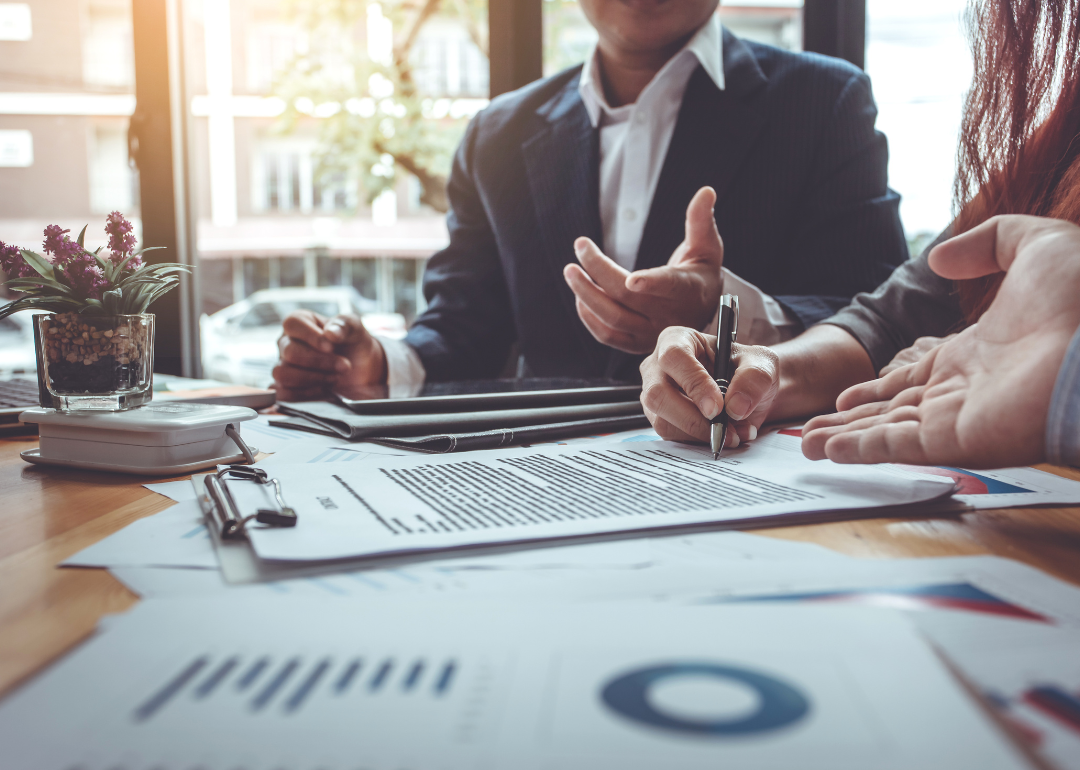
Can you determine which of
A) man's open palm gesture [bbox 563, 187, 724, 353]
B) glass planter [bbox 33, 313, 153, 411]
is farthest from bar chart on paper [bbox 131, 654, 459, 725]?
man's open palm gesture [bbox 563, 187, 724, 353]

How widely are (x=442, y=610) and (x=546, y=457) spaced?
0.34 m

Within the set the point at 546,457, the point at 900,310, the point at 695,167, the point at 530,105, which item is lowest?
the point at 546,457

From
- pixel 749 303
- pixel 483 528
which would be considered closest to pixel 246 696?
pixel 483 528

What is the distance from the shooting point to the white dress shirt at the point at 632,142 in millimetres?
1371

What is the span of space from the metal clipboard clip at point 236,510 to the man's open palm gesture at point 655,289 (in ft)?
1.67

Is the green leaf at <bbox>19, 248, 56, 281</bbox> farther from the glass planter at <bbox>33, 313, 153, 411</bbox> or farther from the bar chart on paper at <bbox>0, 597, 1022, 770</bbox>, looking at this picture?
the bar chart on paper at <bbox>0, 597, 1022, 770</bbox>

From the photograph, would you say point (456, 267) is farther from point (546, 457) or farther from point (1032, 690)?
point (1032, 690)

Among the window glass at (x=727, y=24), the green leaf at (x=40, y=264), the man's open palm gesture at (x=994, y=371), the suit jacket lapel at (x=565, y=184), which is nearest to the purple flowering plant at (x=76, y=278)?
the green leaf at (x=40, y=264)

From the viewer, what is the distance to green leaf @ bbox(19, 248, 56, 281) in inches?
27.5

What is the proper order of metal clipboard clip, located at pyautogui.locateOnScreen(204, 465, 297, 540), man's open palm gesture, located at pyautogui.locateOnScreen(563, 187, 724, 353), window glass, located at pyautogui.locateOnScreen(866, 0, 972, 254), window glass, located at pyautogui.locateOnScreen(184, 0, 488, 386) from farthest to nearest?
window glass, located at pyautogui.locateOnScreen(184, 0, 488, 386)
window glass, located at pyautogui.locateOnScreen(866, 0, 972, 254)
man's open palm gesture, located at pyautogui.locateOnScreen(563, 187, 724, 353)
metal clipboard clip, located at pyautogui.locateOnScreen(204, 465, 297, 540)

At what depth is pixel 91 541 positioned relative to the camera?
47 centimetres

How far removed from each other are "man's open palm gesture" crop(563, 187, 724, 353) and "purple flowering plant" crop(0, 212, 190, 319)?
51cm

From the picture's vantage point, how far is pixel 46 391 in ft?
2.36

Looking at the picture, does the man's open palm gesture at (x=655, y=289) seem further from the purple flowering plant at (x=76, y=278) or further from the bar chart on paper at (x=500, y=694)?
the bar chart on paper at (x=500, y=694)
